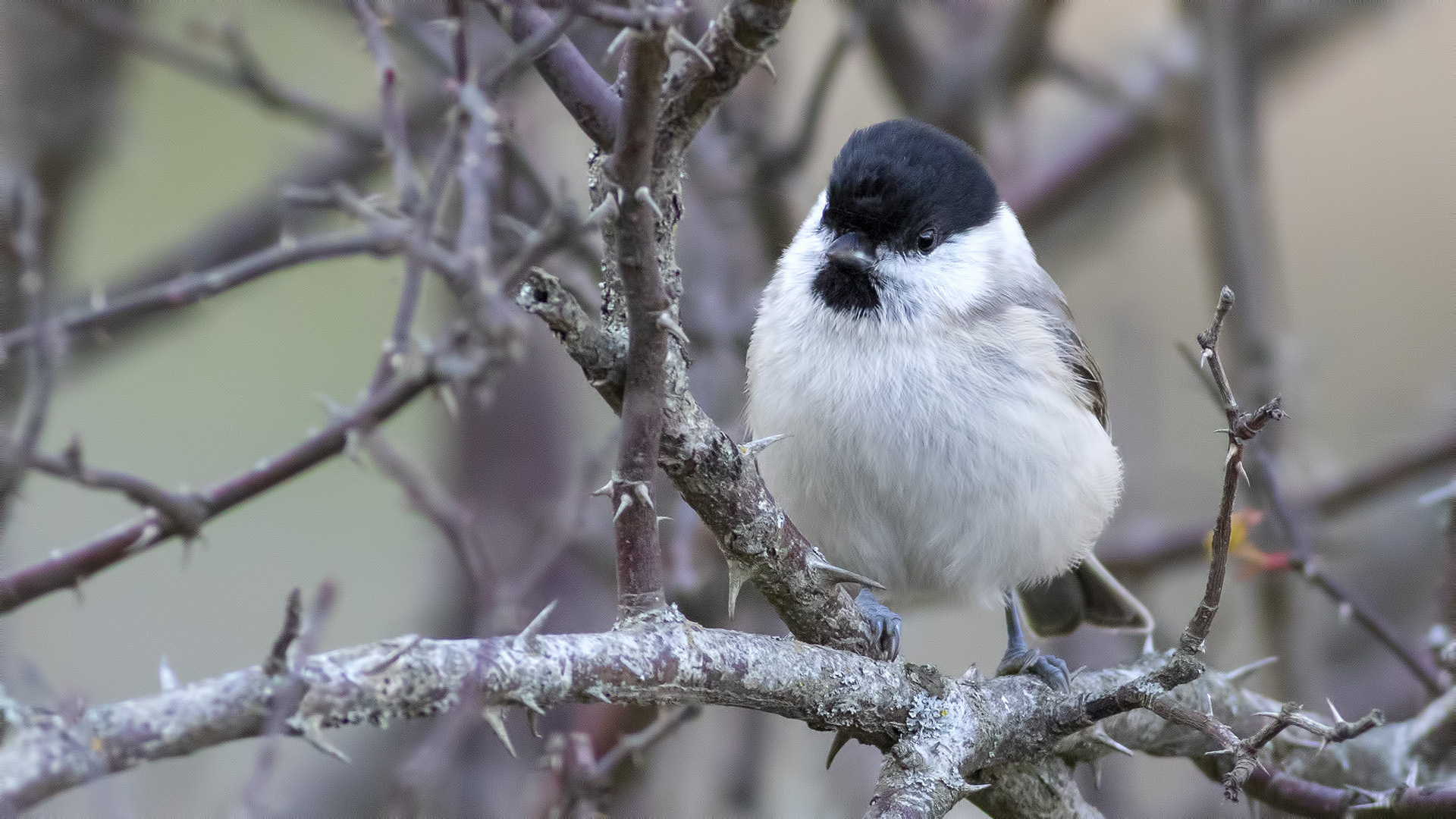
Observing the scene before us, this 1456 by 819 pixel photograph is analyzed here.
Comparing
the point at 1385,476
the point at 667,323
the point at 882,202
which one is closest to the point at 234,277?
the point at 667,323

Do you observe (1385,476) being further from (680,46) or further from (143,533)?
(143,533)

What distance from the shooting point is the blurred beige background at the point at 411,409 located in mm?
3867

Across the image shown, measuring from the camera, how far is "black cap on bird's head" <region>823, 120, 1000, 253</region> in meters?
2.87

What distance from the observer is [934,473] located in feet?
8.98

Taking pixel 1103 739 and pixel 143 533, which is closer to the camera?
pixel 143 533

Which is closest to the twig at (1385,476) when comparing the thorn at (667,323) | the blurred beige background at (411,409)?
the blurred beige background at (411,409)

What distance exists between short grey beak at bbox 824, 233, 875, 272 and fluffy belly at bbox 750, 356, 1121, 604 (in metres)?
0.28

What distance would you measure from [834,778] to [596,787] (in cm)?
193

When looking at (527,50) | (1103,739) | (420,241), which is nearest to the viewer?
A: (420,241)

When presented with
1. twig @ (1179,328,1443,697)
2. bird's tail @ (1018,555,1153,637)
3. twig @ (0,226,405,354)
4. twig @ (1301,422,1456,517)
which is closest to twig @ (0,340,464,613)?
twig @ (0,226,405,354)

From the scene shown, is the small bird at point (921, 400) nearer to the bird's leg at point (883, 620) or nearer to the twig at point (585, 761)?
the bird's leg at point (883, 620)

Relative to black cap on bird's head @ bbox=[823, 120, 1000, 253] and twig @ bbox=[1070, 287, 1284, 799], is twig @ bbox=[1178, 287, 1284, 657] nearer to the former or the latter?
twig @ bbox=[1070, 287, 1284, 799]

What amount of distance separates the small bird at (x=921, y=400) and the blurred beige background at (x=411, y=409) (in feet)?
3.12

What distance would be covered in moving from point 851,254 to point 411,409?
2222 mm
